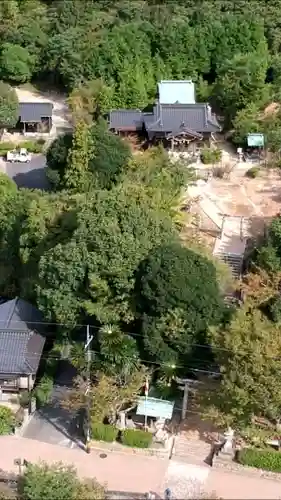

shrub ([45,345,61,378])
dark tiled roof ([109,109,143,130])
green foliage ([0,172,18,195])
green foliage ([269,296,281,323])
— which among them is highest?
dark tiled roof ([109,109,143,130])

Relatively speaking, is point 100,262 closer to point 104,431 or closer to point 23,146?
point 104,431

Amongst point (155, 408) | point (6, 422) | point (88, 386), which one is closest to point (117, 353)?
point (88, 386)

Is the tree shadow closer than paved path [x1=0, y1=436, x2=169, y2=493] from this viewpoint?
No

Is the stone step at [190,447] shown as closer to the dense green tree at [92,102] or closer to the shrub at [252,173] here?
the shrub at [252,173]

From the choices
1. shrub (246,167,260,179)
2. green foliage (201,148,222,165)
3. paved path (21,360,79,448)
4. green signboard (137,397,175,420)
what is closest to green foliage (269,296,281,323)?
green signboard (137,397,175,420)

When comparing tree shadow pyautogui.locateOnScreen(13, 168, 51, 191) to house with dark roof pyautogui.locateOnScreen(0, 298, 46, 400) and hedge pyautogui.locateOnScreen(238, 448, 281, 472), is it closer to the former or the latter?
house with dark roof pyautogui.locateOnScreen(0, 298, 46, 400)
